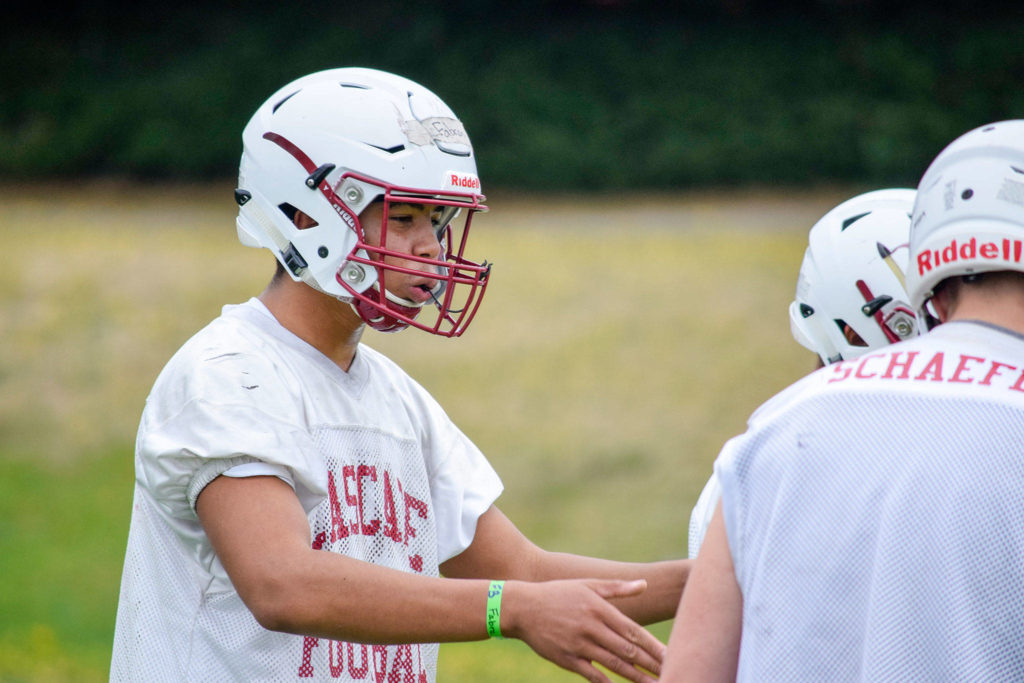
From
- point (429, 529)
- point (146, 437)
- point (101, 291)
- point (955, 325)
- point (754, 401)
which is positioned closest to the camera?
point (955, 325)

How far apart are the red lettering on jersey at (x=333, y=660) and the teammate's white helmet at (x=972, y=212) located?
127cm

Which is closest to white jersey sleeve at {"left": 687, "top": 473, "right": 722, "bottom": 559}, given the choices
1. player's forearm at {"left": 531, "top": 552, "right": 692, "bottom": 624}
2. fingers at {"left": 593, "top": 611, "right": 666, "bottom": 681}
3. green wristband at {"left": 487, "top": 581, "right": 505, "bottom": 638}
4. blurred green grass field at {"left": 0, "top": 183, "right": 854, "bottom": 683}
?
player's forearm at {"left": 531, "top": 552, "right": 692, "bottom": 624}

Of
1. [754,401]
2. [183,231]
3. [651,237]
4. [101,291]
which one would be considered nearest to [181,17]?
[183,231]

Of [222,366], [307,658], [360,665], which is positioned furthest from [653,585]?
[222,366]

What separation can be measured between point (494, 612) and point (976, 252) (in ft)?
3.30

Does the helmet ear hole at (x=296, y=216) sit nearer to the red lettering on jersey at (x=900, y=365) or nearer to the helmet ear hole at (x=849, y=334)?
the helmet ear hole at (x=849, y=334)

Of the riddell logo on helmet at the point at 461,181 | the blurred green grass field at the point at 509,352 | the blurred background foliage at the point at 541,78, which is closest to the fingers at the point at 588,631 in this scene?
the riddell logo on helmet at the point at 461,181

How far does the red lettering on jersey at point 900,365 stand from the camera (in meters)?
1.66

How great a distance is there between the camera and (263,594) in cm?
205

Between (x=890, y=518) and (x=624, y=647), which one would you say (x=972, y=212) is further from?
(x=624, y=647)

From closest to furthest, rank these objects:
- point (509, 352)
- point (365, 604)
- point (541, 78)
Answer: point (365, 604), point (509, 352), point (541, 78)

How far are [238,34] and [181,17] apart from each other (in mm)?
740

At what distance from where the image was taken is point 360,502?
2.44 m

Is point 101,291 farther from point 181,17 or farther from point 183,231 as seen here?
point 181,17
